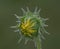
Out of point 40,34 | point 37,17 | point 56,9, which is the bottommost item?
point 40,34

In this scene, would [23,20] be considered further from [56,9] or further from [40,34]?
[56,9]

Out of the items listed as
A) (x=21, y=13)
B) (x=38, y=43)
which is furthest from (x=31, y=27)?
(x=21, y=13)

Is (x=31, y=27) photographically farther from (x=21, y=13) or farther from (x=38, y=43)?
(x=21, y=13)

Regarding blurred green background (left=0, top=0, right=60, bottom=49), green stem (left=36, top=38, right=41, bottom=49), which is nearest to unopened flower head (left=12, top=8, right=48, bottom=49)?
green stem (left=36, top=38, right=41, bottom=49)

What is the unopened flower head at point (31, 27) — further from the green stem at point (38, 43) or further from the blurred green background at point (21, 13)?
the blurred green background at point (21, 13)

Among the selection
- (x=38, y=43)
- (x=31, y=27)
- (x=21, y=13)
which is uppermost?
(x=21, y=13)

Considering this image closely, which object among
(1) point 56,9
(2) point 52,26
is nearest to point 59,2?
(1) point 56,9

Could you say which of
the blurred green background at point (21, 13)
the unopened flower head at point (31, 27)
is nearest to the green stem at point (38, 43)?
the unopened flower head at point (31, 27)

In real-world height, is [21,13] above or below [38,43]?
above
